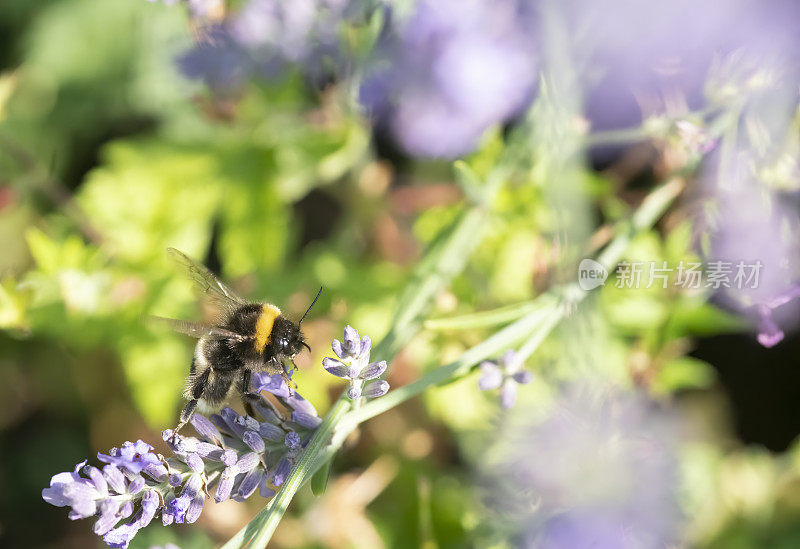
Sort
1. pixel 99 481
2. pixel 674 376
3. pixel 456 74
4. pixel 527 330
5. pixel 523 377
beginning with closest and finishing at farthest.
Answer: pixel 99 481 < pixel 523 377 < pixel 527 330 < pixel 674 376 < pixel 456 74

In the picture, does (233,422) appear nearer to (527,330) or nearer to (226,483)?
(226,483)

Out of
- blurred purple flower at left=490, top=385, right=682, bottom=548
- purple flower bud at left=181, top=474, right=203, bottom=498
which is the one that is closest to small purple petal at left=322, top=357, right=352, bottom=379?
purple flower bud at left=181, top=474, right=203, bottom=498

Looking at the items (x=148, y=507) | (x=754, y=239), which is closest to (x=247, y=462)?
(x=148, y=507)

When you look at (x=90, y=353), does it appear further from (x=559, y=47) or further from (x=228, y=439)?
(x=559, y=47)

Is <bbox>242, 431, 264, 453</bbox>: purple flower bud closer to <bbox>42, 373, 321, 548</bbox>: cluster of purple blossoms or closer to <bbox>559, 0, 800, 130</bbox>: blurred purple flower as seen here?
<bbox>42, 373, 321, 548</bbox>: cluster of purple blossoms

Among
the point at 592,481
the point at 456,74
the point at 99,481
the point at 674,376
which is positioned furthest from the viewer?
the point at 456,74

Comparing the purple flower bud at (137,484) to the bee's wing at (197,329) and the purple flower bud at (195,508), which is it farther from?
the bee's wing at (197,329)
